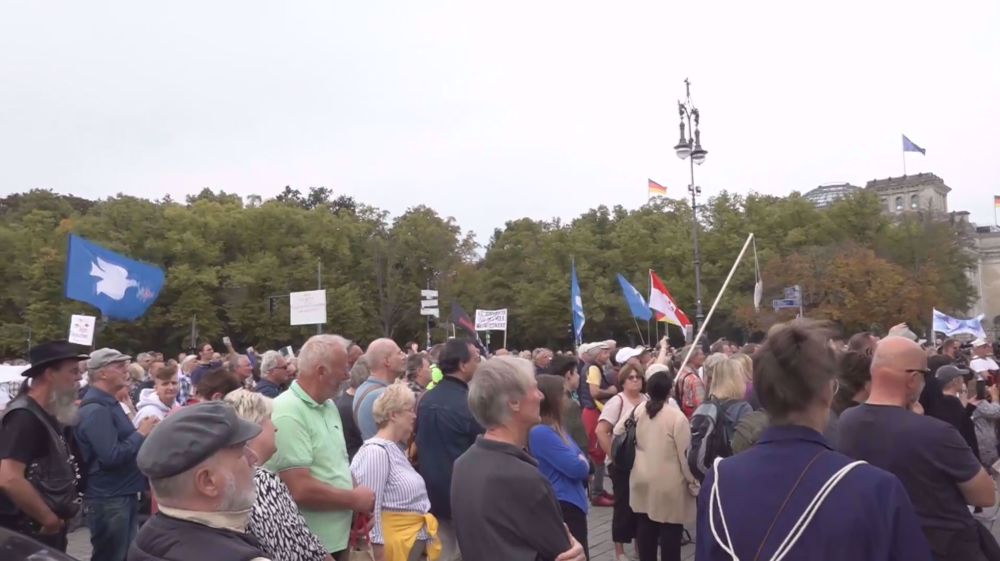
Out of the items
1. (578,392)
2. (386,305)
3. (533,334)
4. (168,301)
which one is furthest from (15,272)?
(578,392)

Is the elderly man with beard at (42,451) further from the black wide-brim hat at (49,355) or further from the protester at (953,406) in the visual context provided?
the protester at (953,406)

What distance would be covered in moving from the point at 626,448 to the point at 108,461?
4054mm

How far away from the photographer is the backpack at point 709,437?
6797 mm

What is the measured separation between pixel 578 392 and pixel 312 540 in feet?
31.5

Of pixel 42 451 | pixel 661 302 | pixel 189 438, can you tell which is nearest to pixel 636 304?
pixel 661 302

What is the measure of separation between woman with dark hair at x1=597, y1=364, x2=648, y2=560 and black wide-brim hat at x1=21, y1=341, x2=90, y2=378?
15.5ft

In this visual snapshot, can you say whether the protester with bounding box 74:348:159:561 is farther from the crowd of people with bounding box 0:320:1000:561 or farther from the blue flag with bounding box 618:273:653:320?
the blue flag with bounding box 618:273:653:320

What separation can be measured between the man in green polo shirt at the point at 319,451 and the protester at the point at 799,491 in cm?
251

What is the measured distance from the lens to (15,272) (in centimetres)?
4953

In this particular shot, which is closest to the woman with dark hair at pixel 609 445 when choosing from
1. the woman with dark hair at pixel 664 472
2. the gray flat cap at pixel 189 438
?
the woman with dark hair at pixel 664 472

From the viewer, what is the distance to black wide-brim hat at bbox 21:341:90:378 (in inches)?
211

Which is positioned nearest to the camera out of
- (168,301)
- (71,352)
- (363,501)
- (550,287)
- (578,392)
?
(363,501)

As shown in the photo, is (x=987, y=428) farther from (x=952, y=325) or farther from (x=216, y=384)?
(x=952, y=325)

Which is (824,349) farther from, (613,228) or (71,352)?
(613,228)
